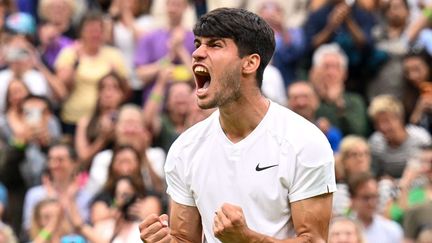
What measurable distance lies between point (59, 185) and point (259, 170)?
594 centimetres

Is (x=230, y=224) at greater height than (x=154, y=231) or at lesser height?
greater

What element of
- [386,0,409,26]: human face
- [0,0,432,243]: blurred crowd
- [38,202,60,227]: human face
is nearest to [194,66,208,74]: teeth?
[0,0,432,243]: blurred crowd

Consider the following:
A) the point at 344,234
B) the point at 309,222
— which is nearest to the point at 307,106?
the point at 344,234

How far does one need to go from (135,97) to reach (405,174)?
3127mm

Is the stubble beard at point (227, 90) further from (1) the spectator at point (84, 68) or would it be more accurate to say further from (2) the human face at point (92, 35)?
(2) the human face at point (92, 35)

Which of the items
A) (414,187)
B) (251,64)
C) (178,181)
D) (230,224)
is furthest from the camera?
(414,187)

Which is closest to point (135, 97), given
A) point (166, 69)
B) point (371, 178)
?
point (166, 69)

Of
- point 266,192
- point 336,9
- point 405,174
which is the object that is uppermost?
point 266,192

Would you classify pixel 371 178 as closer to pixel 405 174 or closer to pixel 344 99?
pixel 405 174

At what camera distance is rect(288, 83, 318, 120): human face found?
12.4m

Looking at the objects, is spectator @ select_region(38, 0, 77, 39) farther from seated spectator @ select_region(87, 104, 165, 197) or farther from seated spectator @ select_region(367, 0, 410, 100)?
seated spectator @ select_region(367, 0, 410, 100)

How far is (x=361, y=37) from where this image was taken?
45.0 feet

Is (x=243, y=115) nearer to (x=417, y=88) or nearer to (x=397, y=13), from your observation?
(x=417, y=88)

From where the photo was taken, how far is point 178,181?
6.50 m
